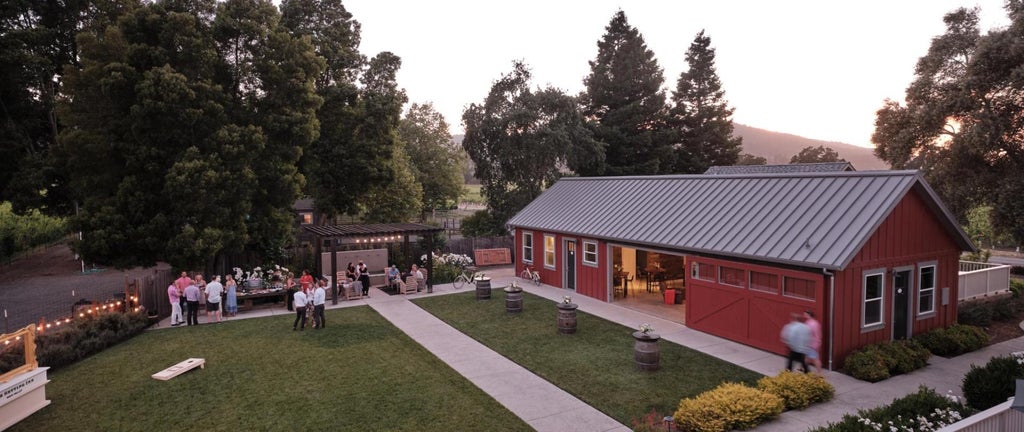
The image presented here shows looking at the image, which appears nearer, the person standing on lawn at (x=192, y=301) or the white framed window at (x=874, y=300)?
the white framed window at (x=874, y=300)

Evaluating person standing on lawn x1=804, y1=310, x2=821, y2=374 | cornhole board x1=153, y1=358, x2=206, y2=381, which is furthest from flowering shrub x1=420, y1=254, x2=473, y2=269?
person standing on lawn x1=804, y1=310, x2=821, y2=374

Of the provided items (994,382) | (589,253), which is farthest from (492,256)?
(994,382)

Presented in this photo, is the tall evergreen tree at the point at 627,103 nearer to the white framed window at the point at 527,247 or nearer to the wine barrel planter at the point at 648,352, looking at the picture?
the white framed window at the point at 527,247

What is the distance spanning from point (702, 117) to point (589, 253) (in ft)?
119

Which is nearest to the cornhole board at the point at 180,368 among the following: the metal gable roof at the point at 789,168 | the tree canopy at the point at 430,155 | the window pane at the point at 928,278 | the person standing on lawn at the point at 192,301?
the person standing on lawn at the point at 192,301

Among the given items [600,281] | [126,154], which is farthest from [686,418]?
[126,154]

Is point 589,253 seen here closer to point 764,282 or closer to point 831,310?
point 764,282

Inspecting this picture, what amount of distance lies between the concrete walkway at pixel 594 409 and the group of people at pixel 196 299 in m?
0.69

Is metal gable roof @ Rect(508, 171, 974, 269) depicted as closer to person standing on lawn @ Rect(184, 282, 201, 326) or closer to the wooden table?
the wooden table

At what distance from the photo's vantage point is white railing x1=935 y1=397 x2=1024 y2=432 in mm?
7387

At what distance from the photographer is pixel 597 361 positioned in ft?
46.6

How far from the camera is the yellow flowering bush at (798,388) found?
1084 cm

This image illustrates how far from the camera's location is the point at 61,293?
87.8 ft

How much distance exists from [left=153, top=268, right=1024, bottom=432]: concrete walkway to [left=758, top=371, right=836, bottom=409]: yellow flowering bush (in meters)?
0.17
